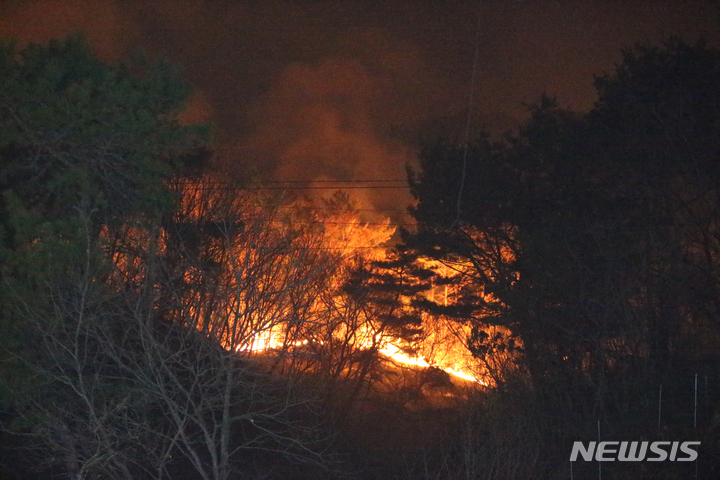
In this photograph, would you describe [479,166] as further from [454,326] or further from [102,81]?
[102,81]

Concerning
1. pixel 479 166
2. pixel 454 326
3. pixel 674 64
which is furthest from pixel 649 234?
pixel 454 326

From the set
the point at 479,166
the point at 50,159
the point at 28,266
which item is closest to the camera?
the point at 28,266

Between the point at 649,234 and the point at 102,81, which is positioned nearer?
the point at 102,81

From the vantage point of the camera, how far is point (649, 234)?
50.4ft

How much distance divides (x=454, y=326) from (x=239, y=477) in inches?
507
